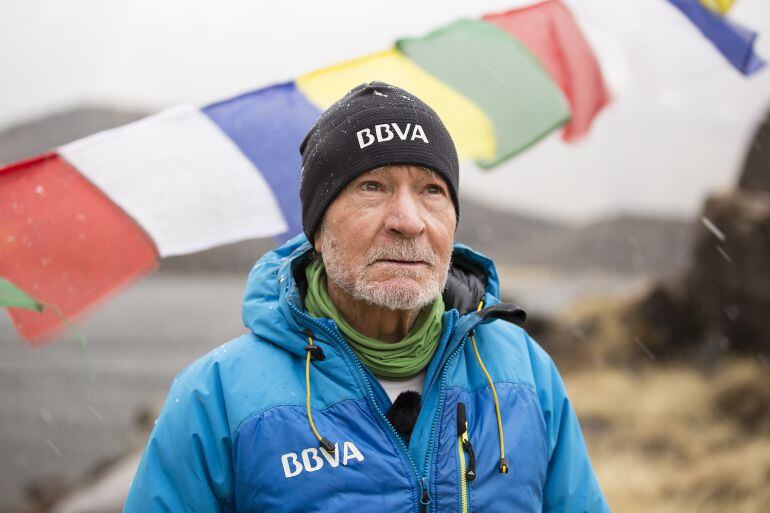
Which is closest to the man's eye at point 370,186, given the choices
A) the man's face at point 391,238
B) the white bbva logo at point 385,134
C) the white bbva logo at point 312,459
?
the man's face at point 391,238

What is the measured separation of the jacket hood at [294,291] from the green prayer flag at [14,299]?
2.63 feet

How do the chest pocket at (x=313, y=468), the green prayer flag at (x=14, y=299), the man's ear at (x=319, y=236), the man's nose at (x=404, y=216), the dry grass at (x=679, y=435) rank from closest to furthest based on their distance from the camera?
the chest pocket at (x=313, y=468), the man's nose at (x=404, y=216), the man's ear at (x=319, y=236), the green prayer flag at (x=14, y=299), the dry grass at (x=679, y=435)

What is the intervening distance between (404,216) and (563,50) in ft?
7.64

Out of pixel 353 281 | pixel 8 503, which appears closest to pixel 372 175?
pixel 353 281

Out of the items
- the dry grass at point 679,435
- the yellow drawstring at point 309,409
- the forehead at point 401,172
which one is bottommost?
the dry grass at point 679,435

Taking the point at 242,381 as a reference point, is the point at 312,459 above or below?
below

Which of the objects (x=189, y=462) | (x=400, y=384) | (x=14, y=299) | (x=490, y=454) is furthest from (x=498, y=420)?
(x=14, y=299)

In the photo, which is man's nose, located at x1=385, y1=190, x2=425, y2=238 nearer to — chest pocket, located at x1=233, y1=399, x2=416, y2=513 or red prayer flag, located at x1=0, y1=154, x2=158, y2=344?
chest pocket, located at x1=233, y1=399, x2=416, y2=513

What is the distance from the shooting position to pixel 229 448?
6.56 feet

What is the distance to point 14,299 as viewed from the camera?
2629 mm

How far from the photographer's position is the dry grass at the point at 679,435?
6.89 metres

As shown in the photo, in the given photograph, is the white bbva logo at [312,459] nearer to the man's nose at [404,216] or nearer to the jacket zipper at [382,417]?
A: the jacket zipper at [382,417]

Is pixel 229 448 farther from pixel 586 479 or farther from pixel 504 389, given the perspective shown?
pixel 586 479

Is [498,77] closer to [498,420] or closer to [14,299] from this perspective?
[498,420]
